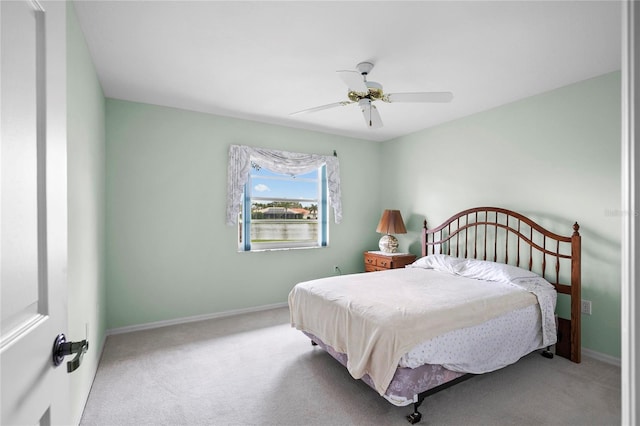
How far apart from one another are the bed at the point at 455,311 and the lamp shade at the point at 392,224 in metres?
0.77

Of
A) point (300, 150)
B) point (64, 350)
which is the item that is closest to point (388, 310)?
point (64, 350)

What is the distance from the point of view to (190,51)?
2.46 metres

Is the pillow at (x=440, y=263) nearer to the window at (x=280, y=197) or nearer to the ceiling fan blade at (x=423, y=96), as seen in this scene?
the window at (x=280, y=197)

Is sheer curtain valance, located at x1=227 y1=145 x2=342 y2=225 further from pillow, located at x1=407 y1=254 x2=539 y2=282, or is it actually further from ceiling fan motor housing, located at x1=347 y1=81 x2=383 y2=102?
ceiling fan motor housing, located at x1=347 y1=81 x2=383 y2=102

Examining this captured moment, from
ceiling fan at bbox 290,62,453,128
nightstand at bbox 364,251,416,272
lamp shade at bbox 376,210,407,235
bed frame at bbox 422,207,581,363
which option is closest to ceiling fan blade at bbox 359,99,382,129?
ceiling fan at bbox 290,62,453,128

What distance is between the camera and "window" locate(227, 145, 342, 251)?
162 inches

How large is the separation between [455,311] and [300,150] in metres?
3.08

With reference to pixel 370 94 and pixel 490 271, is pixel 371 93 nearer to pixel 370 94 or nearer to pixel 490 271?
pixel 370 94

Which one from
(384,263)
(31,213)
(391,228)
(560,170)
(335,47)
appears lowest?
(384,263)

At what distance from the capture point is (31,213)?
0.68 metres

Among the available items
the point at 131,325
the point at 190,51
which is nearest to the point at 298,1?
the point at 190,51

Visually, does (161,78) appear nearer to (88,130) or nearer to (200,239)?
(88,130)

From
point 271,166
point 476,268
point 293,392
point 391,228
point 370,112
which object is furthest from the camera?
point 391,228

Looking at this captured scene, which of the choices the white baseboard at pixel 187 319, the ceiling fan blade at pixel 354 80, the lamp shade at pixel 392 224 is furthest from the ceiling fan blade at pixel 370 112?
the white baseboard at pixel 187 319
